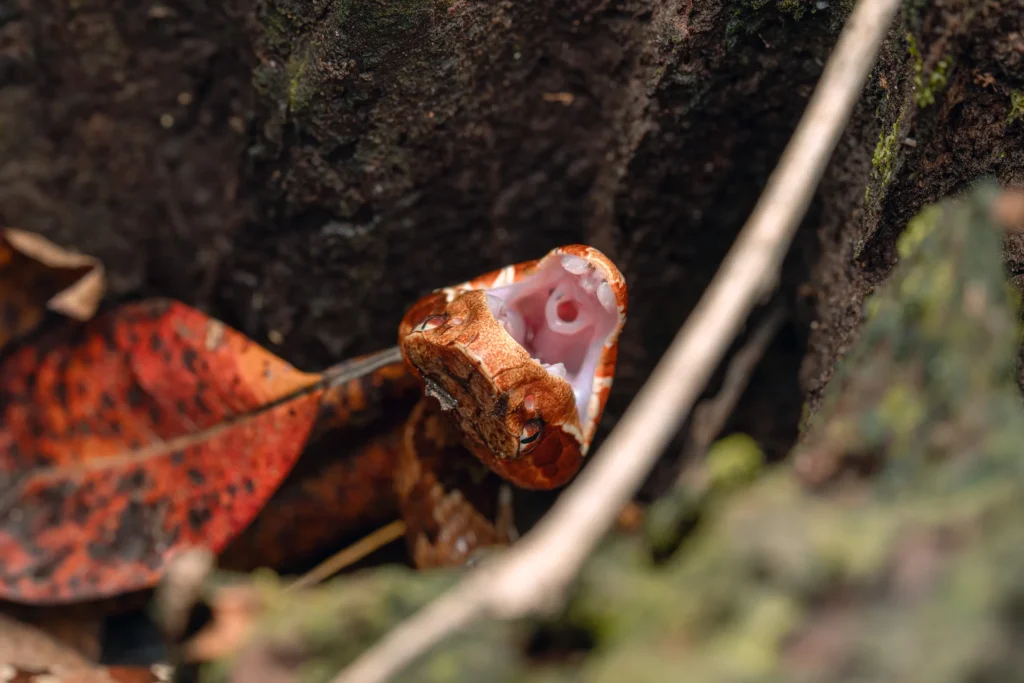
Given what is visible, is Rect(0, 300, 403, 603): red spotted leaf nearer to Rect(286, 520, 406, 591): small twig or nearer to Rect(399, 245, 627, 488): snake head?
Rect(286, 520, 406, 591): small twig

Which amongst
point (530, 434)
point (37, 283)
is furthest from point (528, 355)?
point (37, 283)

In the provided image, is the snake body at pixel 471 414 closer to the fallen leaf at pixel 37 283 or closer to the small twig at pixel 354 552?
the small twig at pixel 354 552

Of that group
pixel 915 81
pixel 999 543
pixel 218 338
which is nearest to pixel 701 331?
pixel 999 543

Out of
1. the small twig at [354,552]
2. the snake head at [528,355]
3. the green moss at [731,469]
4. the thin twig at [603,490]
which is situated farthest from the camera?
the small twig at [354,552]

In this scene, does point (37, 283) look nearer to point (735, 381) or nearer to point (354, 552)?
point (354, 552)

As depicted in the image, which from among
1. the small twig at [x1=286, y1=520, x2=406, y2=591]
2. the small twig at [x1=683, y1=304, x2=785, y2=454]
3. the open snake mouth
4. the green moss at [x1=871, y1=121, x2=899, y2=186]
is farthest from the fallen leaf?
the green moss at [x1=871, y1=121, x2=899, y2=186]

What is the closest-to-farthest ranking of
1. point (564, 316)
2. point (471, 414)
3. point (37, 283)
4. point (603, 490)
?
point (603, 490)
point (471, 414)
point (564, 316)
point (37, 283)

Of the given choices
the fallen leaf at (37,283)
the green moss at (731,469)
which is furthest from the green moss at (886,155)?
the fallen leaf at (37,283)
